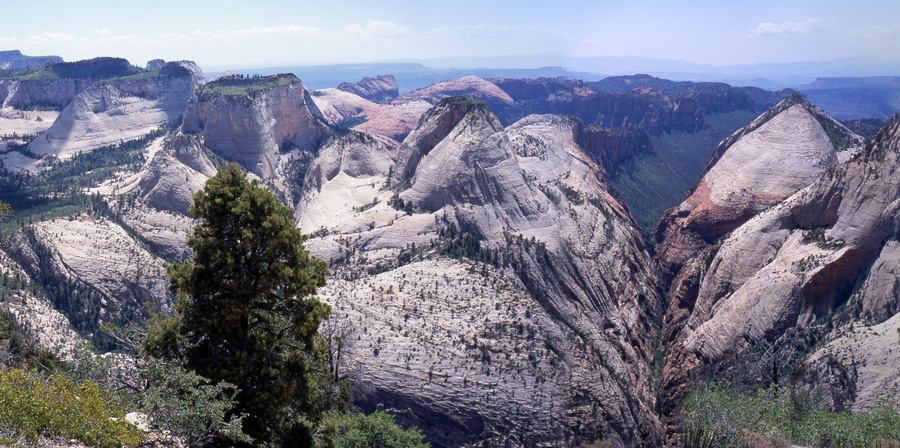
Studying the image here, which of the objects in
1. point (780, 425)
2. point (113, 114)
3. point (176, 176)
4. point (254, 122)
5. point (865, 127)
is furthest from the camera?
point (113, 114)

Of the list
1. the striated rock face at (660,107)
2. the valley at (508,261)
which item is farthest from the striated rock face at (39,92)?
the striated rock face at (660,107)

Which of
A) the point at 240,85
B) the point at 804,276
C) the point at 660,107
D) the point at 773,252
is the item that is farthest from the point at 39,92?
the point at 660,107

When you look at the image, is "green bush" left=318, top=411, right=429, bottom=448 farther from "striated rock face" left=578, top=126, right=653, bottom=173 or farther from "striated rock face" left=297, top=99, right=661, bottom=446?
"striated rock face" left=578, top=126, right=653, bottom=173

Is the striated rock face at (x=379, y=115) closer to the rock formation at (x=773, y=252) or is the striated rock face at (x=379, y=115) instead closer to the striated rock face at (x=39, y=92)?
the striated rock face at (x=39, y=92)

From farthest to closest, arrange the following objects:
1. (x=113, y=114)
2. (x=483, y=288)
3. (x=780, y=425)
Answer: (x=113, y=114), (x=483, y=288), (x=780, y=425)

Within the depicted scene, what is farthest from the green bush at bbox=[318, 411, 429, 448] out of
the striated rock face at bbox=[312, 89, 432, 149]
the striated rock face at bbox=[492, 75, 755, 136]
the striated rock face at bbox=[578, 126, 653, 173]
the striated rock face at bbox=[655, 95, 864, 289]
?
the striated rock face at bbox=[492, 75, 755, 136]

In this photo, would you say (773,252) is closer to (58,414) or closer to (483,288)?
(483,288)
